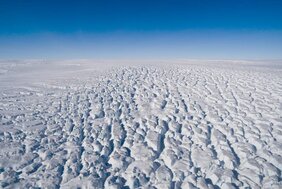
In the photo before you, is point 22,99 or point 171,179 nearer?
→ point 171,179

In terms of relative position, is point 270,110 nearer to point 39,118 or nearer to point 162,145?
point 162,145

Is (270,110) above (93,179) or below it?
above

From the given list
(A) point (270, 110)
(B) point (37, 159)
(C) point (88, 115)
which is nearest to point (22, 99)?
(C) point (88, 115)

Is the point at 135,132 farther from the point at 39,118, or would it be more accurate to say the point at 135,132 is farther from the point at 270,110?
the point at 270,110

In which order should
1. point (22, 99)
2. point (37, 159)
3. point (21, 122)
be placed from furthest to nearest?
point (22, 99) < point (21, 122) < point (37, 159)

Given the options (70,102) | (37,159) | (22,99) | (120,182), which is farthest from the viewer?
(22,99)

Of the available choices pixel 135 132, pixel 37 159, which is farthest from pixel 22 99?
pixel 135 132
